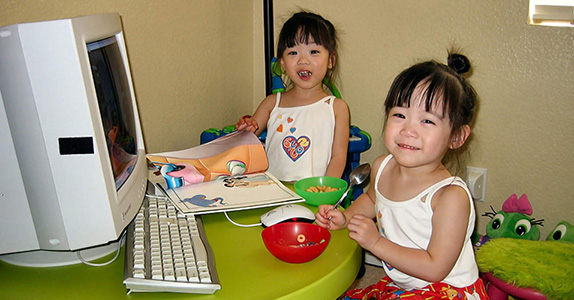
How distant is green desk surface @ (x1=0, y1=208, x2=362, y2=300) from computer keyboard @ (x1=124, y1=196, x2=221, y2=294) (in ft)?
0.08

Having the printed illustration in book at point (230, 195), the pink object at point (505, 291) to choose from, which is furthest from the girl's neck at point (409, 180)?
the pink object at point (505, 291)

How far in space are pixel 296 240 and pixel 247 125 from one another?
0.66 m

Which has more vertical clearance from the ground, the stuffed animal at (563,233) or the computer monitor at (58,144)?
the computer monitor at (58,144)

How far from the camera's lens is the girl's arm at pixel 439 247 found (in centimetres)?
100

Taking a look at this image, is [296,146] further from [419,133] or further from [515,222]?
[515,222]

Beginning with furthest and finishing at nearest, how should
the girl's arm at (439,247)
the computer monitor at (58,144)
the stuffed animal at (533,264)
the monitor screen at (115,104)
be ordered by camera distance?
the stuffed animal at (533,264), the girl's arm at (439,247), the monitor screen at (115,104), the computer monitor at (58,144)

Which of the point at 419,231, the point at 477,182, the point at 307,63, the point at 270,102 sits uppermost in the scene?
the point at 307,63

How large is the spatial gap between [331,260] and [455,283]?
1.00ft

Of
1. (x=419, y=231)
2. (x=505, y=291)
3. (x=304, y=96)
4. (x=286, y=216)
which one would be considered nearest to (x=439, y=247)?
(x=419, y=231)

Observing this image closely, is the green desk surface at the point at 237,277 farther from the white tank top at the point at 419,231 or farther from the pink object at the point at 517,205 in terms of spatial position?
the pink object at the point at 517,205

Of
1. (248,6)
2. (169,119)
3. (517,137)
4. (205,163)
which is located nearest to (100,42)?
(205,163)

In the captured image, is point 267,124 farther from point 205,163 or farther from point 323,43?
point 205,163

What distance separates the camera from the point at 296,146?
160 centimetres

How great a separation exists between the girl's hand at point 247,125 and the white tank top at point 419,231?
60 centimetres
